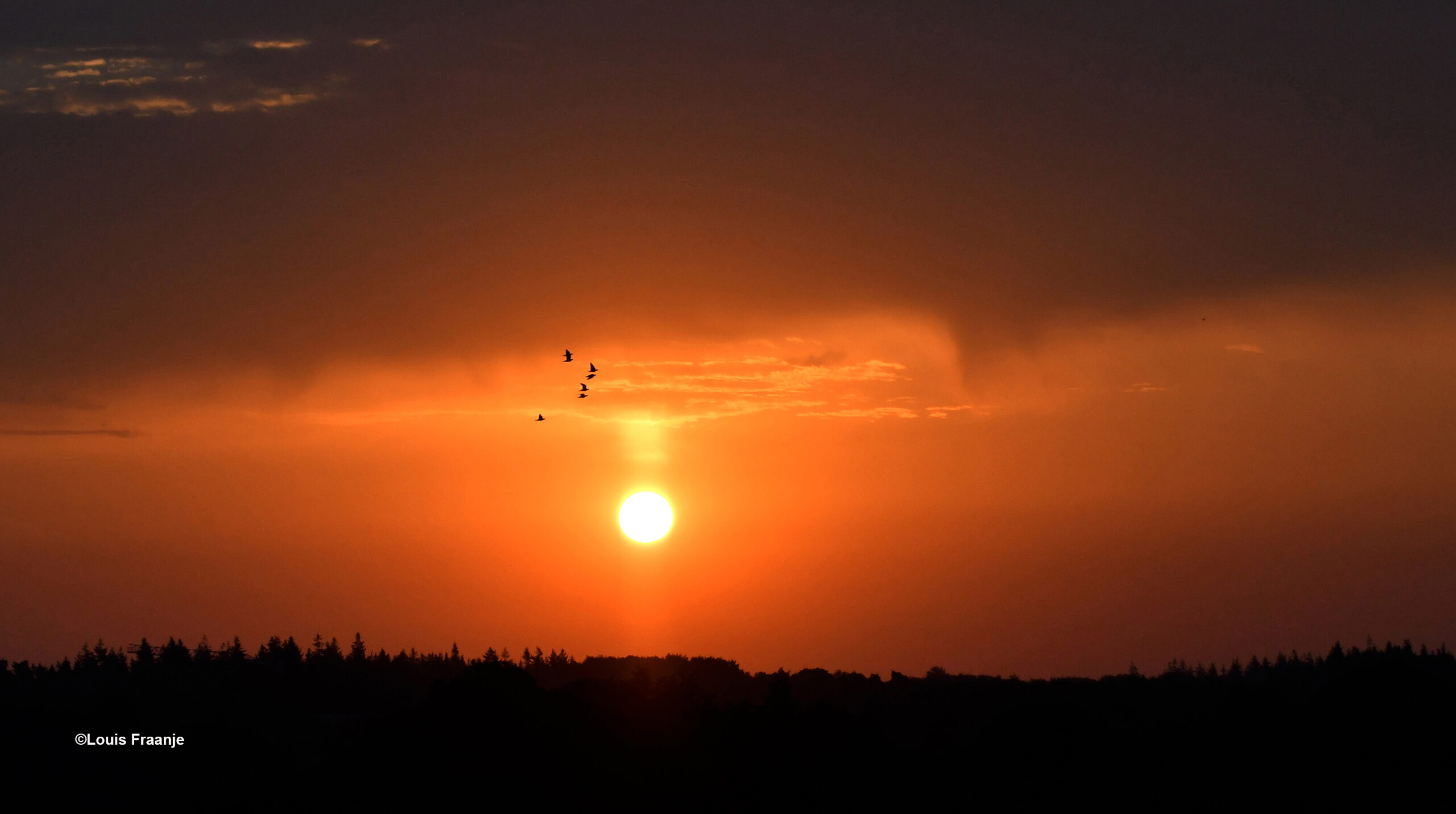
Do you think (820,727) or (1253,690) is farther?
(1253,690)

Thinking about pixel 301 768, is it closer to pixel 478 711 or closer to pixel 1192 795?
pixel 478 711

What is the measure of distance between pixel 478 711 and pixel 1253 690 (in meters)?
74.5

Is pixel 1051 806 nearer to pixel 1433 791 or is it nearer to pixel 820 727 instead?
pixel 820 727

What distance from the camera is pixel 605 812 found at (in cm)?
7900

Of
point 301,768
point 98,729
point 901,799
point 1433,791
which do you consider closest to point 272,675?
point 98,729

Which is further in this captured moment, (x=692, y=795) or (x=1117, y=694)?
(x=1117, y=694)

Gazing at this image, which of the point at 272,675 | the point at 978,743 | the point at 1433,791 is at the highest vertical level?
the point at 272,675

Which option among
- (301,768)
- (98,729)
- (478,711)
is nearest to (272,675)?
(98,729)

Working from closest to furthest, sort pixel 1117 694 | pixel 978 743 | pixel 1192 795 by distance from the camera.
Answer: pixel 1192 795
pixel 978 743
pixel 1117 694

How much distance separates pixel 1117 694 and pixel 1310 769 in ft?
268

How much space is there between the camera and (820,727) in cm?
8731

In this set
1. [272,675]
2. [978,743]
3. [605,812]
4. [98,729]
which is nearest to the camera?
[605,812]

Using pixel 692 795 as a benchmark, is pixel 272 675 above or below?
above

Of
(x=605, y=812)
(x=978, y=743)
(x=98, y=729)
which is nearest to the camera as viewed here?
(x=605, y=812)
